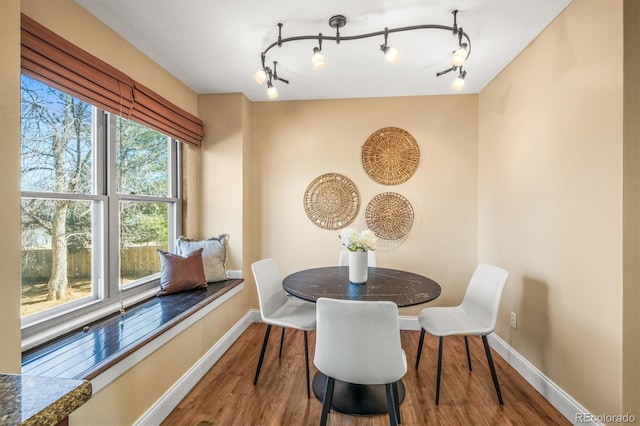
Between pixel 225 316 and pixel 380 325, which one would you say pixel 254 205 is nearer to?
pixel 225 316

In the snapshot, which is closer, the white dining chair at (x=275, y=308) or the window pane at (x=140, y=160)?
the white dining chair at (x=275, y=308)

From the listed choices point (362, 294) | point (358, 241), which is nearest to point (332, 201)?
point (358, 241)

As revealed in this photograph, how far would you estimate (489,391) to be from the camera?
2.04m

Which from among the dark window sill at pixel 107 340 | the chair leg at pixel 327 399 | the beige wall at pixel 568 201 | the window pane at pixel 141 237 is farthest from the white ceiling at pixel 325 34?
the chair leg at pixel 327 399

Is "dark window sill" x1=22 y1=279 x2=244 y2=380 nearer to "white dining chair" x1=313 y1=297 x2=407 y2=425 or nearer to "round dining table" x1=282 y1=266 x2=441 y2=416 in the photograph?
"round dining table" x1=282 y1=266 x2=441 y2=416

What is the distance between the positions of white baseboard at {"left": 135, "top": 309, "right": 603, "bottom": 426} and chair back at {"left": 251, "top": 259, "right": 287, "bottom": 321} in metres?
0.65

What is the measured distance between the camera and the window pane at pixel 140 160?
222cm

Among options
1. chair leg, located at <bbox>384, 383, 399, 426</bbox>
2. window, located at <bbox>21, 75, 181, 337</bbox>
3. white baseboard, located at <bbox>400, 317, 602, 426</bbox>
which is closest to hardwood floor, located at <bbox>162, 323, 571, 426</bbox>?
white baseboard, located at <bbox>400, 317, 602, 426</bbox>

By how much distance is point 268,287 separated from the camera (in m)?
2.28

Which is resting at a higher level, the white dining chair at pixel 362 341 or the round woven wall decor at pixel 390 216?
the round woven wall decor at pixel 390 216

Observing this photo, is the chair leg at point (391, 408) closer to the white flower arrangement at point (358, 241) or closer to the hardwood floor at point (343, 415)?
the hardwood floor at point (343, 415)

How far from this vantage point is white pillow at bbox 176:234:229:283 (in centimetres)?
276

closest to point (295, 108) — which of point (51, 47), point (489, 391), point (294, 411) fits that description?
point (51, 47)

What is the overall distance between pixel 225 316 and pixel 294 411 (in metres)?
1.15
